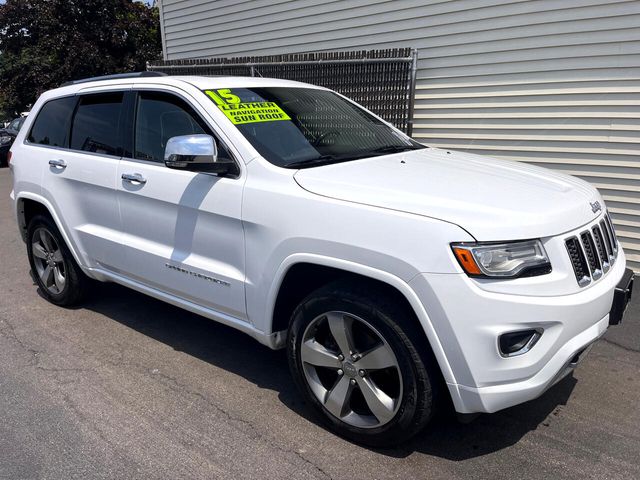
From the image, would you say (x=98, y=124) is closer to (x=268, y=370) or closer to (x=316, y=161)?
(x=316, y=161)

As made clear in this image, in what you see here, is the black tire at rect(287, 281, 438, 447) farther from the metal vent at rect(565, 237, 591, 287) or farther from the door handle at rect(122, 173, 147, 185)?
the door handle at rect(122, 173, 147, 185)

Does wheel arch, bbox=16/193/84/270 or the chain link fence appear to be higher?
the chain link fence

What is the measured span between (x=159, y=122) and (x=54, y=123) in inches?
55.4

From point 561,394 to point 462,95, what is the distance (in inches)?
164

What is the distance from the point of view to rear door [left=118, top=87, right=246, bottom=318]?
10.2ft

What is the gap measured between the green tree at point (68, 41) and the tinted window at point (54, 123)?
1663 centimetres

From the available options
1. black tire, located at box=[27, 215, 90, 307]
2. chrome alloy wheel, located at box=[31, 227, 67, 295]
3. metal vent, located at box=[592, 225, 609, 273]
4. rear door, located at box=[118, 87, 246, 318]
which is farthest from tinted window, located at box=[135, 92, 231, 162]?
metal vent, located at box=[592, 225, 609, 273]

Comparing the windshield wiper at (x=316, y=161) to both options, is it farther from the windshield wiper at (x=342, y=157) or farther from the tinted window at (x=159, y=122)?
the tinted window at (x=159, y=122)

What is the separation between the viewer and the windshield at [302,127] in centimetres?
318

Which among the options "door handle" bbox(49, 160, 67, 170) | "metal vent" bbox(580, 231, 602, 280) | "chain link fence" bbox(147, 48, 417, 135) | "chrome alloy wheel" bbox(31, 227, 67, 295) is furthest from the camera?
"chain link fence" bbox(147, 48, 417, 135)

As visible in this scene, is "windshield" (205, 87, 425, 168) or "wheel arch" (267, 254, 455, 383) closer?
"wheel arch" (267, 254, 455, 383)

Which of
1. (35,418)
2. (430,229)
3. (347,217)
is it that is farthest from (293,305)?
(35,418)

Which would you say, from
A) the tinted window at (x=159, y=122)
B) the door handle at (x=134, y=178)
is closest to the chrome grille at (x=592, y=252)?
the tinted window at (x=159, y=122)

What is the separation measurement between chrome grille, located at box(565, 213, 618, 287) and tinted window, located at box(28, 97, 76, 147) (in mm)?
3745
